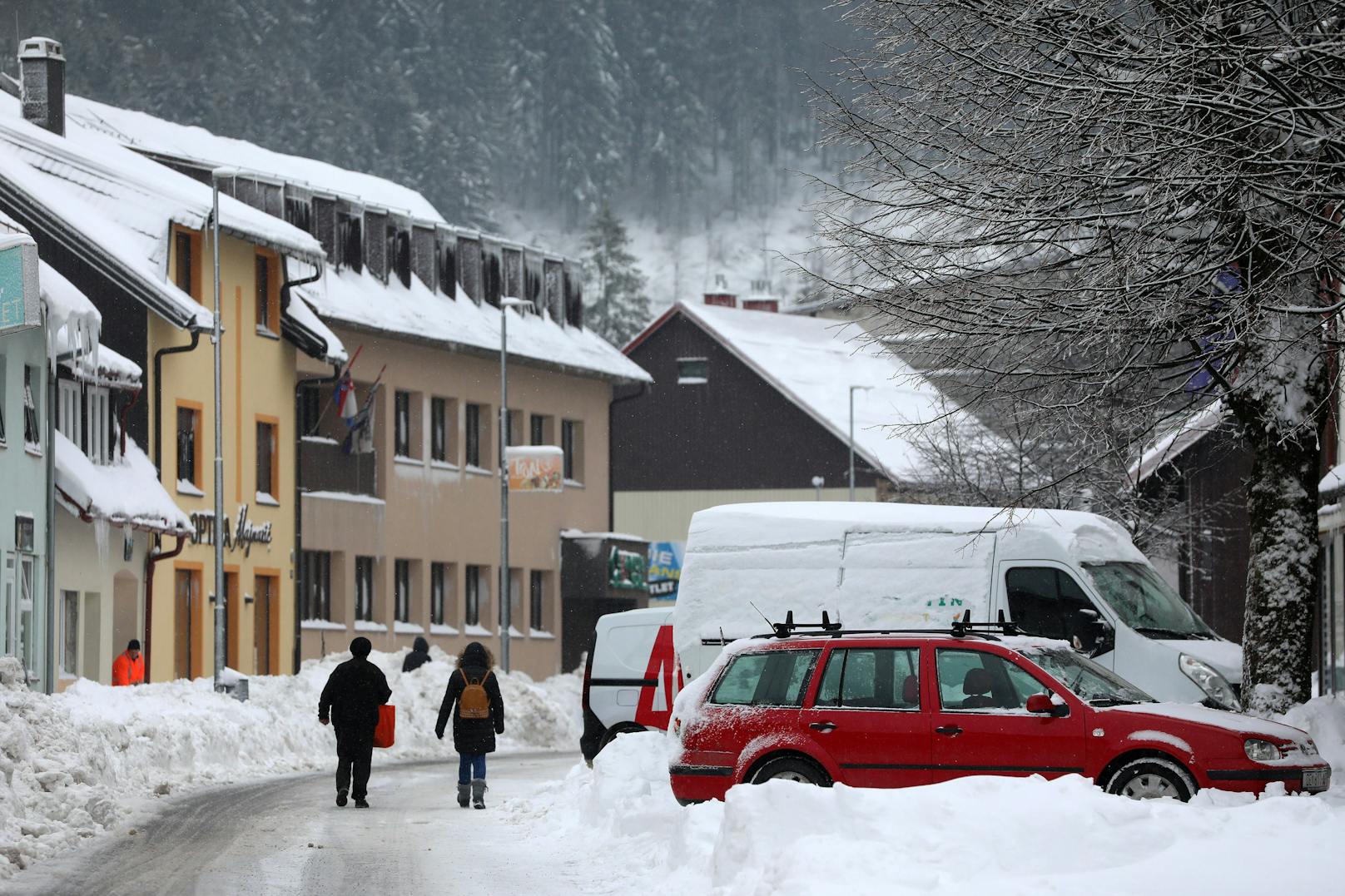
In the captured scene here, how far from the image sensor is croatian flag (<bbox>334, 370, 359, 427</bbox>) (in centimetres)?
4688

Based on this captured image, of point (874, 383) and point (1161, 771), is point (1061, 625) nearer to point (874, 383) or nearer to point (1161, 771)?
point (1161, 771)

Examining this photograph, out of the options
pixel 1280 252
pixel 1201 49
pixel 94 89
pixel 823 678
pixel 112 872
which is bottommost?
pixel 112 872

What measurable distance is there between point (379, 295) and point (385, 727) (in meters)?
31.0

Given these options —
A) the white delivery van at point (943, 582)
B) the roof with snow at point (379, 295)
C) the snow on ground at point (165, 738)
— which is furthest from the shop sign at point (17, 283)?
the roof with snow at point (379, 295)

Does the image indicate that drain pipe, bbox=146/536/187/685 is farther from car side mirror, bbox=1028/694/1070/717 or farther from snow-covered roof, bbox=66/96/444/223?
car side mirror, bbox=1028/694/1070/717

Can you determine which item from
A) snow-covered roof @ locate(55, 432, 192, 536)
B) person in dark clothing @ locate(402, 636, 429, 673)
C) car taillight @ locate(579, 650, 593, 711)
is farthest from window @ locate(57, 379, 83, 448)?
car taillight @ locate(579, 650, 593, 711)

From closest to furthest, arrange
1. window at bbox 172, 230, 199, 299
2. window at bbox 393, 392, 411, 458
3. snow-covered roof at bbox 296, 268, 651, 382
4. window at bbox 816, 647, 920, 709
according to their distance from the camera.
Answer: window at bbox 816, 647, 920, 709
window at bbox 172, 230, 199, 299
snow-covered roof at bbox 296, 268, 651, 382
window at bbox 393, 392, 411, 458

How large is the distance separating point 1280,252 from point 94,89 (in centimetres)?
12002

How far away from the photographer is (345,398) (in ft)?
154

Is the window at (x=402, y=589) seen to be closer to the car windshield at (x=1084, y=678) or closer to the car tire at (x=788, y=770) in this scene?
the car tire at (x=788, y=770)

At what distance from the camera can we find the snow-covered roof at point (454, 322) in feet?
161

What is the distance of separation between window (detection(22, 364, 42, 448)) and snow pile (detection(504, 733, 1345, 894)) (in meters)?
20.9

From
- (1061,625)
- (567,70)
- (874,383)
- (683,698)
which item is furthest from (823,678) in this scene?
(567,70)

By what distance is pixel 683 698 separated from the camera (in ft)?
57.2
